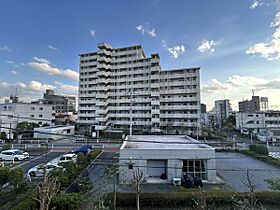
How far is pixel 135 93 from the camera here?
158 ft

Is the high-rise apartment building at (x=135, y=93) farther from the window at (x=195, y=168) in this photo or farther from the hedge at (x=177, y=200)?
the hedge at (x=177, y=200)

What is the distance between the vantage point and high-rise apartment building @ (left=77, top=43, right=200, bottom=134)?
4422cm

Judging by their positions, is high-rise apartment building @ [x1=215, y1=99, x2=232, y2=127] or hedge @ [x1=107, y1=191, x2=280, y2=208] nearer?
hedge @ [x1=107, y1=191, x2=280, y2=208]

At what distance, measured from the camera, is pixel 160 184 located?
15.0 metres

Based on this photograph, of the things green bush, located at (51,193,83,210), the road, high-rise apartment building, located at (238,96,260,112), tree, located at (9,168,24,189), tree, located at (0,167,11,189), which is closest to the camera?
green bush, located at (51,193,83,210)

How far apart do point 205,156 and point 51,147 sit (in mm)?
24171

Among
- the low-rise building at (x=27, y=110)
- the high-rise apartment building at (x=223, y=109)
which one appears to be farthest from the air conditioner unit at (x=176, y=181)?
the high-rise apartment building at (x=223, y=109)

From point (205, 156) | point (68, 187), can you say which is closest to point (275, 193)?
point (205, 156)

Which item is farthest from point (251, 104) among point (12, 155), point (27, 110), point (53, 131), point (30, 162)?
point (12, 155)

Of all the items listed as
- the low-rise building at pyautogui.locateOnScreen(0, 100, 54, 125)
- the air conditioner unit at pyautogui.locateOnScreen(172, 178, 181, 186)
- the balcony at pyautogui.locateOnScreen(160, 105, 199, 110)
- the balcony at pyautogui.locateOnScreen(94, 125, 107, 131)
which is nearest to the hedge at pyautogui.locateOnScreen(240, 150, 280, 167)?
the air conditioner unit at pyautogui.locateOnScreen(172, 178, 181, 186)

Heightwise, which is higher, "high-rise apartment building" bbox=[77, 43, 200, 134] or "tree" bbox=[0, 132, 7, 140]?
"high-rise apartment building" bbox=[77, 43, 200, 134]

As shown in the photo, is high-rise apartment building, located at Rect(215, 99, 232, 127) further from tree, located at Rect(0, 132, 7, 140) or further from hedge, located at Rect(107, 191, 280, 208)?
hedge, located at Rect(107, 191, 280, 208)

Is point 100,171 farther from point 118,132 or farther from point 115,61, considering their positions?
point 115,61

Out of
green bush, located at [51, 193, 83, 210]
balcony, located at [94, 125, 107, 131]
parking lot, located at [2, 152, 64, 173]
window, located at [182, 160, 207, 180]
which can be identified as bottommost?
parking lot, located at [2, 152, 64, 173]
